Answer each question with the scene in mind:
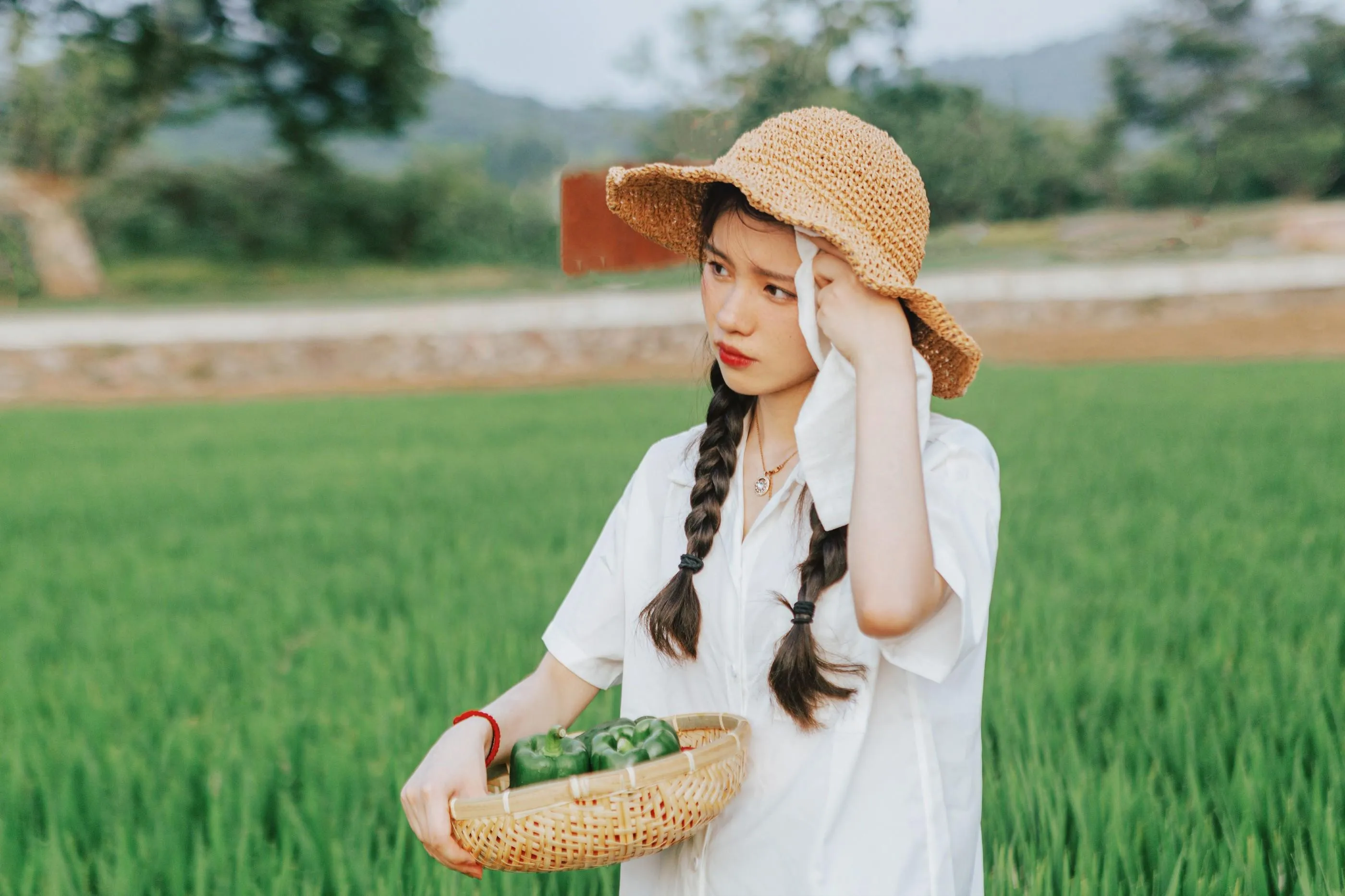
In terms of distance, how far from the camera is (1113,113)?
85.1 feet

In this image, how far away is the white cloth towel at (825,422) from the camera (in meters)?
1.04

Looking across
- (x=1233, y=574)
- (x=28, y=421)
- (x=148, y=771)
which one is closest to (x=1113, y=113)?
(x=28, y=421)

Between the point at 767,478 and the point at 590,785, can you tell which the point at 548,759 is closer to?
the point at 590,785

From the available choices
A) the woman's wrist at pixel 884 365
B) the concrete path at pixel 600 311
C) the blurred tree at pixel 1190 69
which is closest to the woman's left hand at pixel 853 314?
the woman's wrist at pixel 884 365

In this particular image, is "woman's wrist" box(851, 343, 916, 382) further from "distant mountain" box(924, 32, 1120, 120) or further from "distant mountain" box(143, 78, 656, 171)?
"distant mountain" box(924, 32, 1120, 120)

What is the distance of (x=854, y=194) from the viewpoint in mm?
1054

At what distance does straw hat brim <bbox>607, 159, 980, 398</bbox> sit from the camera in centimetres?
101

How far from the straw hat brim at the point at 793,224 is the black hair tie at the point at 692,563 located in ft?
0.98

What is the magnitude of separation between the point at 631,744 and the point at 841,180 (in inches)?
21.0

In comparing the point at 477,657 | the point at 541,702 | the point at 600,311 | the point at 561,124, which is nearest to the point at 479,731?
the point at 541,702

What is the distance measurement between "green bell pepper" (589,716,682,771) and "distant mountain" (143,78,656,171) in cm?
156

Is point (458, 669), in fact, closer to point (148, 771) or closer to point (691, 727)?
point (148, 771)

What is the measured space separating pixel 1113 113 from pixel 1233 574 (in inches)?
999

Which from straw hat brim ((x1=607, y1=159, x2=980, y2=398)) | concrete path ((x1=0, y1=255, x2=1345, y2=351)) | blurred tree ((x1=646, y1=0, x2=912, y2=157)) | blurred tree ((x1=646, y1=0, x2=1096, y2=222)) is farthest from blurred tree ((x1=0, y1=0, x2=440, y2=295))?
straw hat brim ((x1=607, y1=159, x2=980, y2=398))
